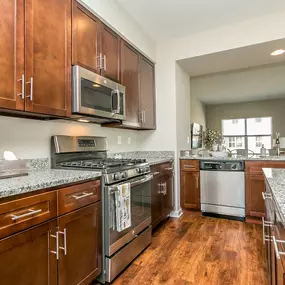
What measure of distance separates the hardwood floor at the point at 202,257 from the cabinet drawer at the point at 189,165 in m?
0.81

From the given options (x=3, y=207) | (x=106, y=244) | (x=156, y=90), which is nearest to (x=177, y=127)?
(x=156, y=90)

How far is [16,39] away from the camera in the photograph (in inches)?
56.8

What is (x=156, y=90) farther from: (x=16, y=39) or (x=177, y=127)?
(x=16, y=39)

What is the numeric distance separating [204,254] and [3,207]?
1.85 m

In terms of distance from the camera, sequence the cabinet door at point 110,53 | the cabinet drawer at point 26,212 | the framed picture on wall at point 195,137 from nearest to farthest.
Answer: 1. the cabinet drawer at point 26,212
2. the cabinet door at point 110,53
3. the framed picture on wall at point 195,137

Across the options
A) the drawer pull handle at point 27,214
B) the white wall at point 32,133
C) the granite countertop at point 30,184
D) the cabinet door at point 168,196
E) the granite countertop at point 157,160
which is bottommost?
the cabinet door at point 168,196

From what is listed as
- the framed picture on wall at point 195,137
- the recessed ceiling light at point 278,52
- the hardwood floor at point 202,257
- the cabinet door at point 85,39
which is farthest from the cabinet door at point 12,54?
the framed picture on wall at point 195,137

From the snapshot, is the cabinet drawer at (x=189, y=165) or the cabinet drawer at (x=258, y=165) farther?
the cabinet drawer at (x=189, y=165)

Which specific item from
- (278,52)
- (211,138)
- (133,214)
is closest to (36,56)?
(133,214)

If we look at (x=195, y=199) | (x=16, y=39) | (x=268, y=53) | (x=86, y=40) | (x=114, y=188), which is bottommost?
(x=195, y=199)

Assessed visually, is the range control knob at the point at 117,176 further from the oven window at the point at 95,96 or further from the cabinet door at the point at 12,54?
the cabinet door at the point at 12,54

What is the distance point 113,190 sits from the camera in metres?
1.77

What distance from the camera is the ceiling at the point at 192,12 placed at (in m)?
2.52

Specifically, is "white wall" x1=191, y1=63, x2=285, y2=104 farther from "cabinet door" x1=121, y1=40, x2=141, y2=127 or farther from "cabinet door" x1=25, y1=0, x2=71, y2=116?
"cabinet door" x1=25, y1=0, x2=71, y2=116
